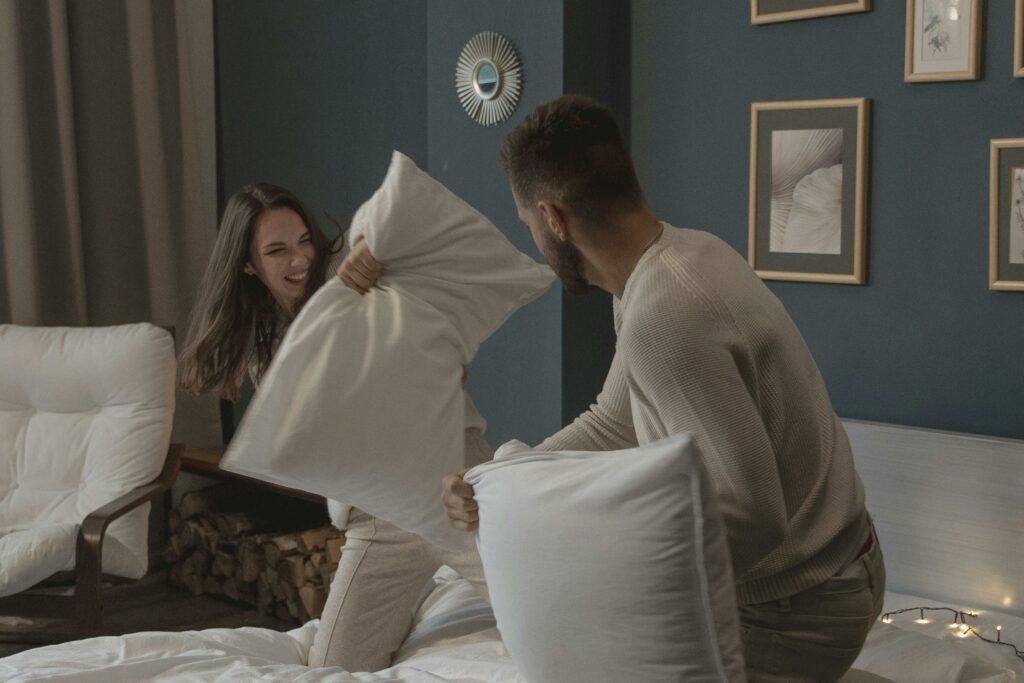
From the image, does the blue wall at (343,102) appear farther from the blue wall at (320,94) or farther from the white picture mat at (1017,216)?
the white picture mat at (1017,216)

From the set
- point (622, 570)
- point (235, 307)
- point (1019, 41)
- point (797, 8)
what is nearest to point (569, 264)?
point (622, 570)

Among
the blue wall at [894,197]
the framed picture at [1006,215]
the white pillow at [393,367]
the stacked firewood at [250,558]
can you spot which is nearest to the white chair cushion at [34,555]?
the stacked firewood at [250,558]

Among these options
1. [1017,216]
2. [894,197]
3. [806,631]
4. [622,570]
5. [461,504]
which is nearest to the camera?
[622,570]

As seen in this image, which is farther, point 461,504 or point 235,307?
point 235,307

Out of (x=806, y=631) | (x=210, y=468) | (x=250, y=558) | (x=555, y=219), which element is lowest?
(x=250, y=558)

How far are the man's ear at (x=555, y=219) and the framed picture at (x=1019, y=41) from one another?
1581 millimetres

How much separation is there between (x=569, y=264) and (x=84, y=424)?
8.10ft

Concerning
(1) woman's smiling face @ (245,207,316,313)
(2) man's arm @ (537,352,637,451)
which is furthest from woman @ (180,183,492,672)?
(2) man's arm @ (537,352,637,451)

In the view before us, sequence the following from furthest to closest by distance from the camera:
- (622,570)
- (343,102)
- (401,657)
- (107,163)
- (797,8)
Result: 1. (343,102)
2. (107,163)
3. (797,8)
4. (401,657)
5. (622,570)

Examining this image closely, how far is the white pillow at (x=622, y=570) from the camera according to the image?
1.28m

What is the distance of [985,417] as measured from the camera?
2.78 m

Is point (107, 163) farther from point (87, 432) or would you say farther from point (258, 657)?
point (258, 657)

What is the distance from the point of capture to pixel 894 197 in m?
2.90

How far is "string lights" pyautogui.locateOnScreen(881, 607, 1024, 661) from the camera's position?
7.67 feet
